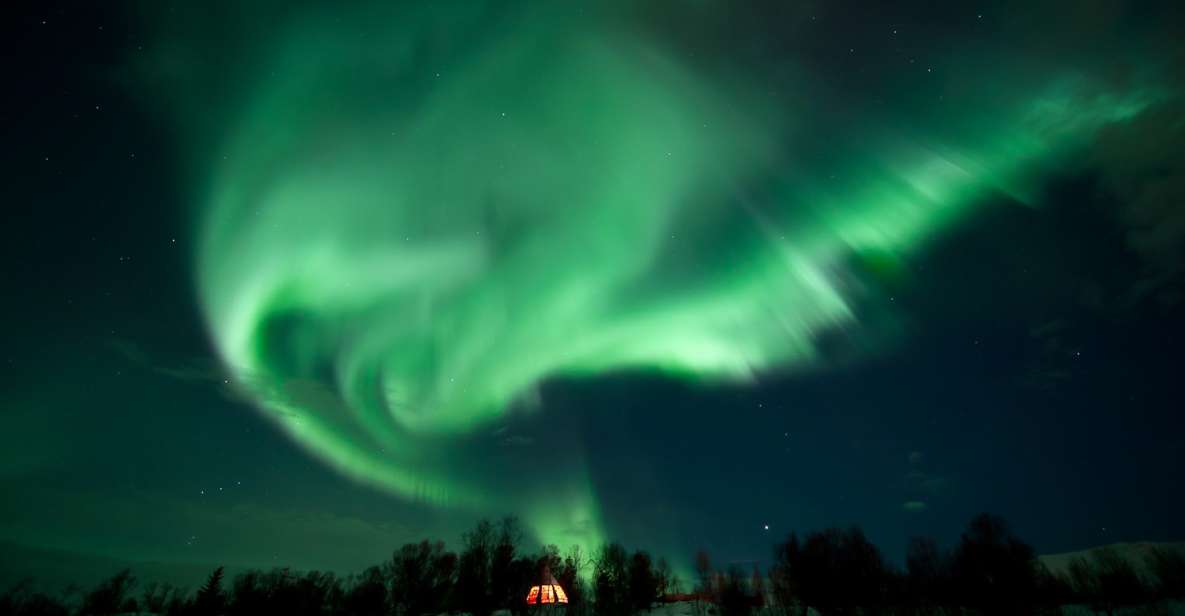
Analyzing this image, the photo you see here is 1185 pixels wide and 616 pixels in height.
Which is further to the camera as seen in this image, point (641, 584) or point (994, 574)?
point (641, 584)

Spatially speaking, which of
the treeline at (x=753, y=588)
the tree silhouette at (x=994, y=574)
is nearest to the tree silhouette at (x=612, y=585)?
the treeline at (x=753, y=588)

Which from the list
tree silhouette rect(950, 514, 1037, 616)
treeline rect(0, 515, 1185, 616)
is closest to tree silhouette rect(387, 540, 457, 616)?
treeline rect(0, 515, 1185, 616)

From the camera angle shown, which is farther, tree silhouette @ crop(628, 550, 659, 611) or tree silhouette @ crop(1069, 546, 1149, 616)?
tree silhouette @ crop(628, 550, 659, 611)

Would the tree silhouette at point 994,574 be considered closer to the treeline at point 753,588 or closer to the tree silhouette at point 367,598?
the treeline at point 753,588

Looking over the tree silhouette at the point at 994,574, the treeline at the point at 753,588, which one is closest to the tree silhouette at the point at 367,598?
the treeline at the point at 753,588

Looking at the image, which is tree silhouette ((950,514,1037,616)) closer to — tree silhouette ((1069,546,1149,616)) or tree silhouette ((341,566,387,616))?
tree silhouette ((1069,546,1149,616))

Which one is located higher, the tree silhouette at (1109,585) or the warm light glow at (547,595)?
the warm light glow at (547,595)

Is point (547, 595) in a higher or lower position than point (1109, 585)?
higher

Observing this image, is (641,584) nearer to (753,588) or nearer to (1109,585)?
(753,588)

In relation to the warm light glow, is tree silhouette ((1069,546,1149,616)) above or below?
below

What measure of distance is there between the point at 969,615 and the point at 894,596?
289 inches

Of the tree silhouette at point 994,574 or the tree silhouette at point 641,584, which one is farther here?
the tree silhouette at point 641,584

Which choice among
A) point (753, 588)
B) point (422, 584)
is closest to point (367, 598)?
point (422, 584)

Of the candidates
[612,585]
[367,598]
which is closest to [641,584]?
[612,585]
